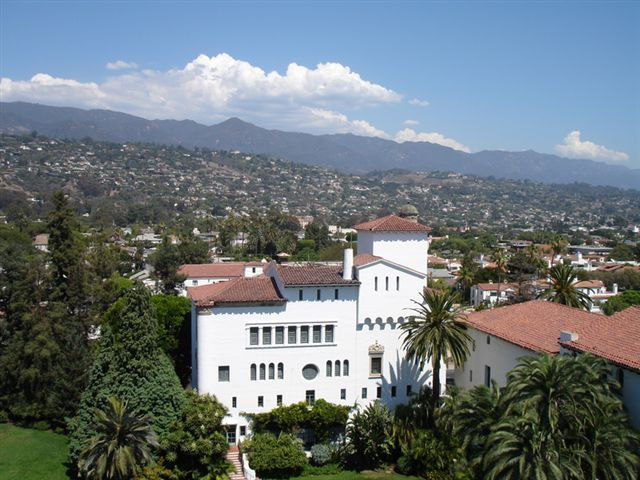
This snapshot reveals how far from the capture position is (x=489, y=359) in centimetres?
3566

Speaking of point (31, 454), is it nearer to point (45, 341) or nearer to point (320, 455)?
point (45, 341)

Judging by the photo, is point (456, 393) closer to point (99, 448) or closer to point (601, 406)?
point (601, 406)

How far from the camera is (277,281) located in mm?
38688

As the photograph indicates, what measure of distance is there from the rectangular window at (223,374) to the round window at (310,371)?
4.60 meters

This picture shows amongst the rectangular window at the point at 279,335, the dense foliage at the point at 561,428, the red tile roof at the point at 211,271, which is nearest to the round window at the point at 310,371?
the rectangular window at the point at 279,335

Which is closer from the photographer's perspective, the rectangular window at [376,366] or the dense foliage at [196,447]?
the dense foliage at [196,447]

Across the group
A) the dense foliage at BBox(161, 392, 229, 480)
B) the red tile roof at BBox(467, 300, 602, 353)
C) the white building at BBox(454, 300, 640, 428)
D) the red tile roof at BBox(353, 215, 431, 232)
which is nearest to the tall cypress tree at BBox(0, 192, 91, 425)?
the dense foliage at BBox(161, 392, 229, 480)

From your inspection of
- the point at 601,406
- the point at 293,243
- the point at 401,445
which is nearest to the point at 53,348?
the point at 401,445

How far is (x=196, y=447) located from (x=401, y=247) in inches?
711

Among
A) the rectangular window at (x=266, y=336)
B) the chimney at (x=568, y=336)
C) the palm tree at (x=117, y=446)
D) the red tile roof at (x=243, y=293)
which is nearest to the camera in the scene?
the chimney at (x=568, y=336)

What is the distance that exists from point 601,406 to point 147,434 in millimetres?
21043

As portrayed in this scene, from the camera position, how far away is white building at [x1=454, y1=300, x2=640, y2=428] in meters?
25.8

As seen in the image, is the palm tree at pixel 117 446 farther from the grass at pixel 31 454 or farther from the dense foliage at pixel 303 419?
the dense foliage at pixel 303 419

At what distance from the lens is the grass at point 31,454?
33.4 metres
